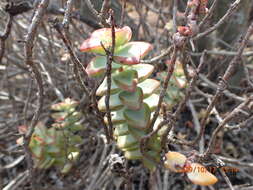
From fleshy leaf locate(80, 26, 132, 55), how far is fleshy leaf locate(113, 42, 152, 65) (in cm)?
2

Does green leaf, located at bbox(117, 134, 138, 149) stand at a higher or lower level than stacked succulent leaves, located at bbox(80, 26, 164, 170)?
lower

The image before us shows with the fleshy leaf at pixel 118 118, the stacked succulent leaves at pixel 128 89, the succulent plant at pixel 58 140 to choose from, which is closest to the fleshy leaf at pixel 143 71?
the stacked succulent leaves at pixel 128 89

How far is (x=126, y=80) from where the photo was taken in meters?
0.78

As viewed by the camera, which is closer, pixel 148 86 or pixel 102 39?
pixel 102 39

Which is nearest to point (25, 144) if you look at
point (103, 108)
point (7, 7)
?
point (103, 108)

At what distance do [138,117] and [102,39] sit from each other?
218 mm

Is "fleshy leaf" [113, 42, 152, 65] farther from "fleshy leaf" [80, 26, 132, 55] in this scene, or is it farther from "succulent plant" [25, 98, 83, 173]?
"succulent plant" [25, 98, 83, 173]

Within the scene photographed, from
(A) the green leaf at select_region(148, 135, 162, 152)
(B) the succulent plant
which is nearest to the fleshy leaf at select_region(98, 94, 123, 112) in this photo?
(A) the green leaf at select_region(148, 135, 162, 152)

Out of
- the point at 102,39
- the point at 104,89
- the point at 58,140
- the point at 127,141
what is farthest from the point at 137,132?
the point at 58,140

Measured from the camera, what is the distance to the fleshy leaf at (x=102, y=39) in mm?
731

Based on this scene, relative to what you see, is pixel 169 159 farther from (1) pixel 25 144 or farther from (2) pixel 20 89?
(2) pixel 20 89

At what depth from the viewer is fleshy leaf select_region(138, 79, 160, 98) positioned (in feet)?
2.78

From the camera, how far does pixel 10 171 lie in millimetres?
1585

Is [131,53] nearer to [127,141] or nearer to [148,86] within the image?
[148,86]
